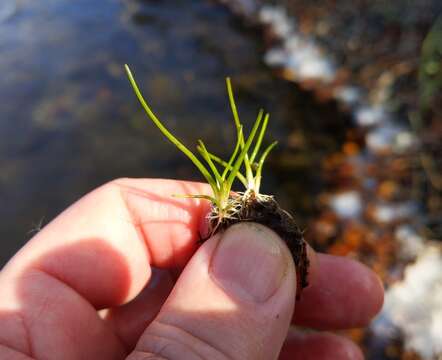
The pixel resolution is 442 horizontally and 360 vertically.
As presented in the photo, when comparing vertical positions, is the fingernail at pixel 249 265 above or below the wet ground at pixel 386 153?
above

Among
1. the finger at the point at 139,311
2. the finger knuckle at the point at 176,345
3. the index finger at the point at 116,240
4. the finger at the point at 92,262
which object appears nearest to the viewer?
the finger knuckle at the point at 176,345

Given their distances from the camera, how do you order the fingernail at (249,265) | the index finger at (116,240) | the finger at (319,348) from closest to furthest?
the fingernail at (249,265), the index finger at (116,240), the finger at (319,348)

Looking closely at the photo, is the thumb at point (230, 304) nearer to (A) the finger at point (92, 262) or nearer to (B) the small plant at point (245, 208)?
(B) the small plant at point (245, 208)

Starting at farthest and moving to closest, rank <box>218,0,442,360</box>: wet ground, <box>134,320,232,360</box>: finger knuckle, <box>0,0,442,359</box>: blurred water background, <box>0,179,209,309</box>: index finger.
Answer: <box>0,0,442,359</box>: blurred water background
<box>218,0,442,360</box>: wet ground
<box>0,179,209,309</box>: index finger
<box>134,320,232,360</box>: finger knuckle

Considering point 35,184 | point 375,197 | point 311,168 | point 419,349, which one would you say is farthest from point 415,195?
point 35,184

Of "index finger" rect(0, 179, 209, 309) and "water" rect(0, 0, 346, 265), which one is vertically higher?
"index finger" rect(0, 179, 209, 309)

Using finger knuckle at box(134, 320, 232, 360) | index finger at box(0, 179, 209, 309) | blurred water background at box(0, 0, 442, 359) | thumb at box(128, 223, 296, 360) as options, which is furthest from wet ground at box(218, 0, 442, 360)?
finger knuckle at box(134, 320, 232, 360)

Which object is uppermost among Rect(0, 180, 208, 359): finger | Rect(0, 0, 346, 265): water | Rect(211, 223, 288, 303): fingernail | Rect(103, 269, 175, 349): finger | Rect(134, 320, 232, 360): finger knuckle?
Rect(211, 223, 288, 303): fingernail

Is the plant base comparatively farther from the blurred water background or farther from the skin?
the blurred water background

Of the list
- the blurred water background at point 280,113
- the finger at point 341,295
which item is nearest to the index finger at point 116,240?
the finger at point 341,295

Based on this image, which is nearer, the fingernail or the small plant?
the fingernail
